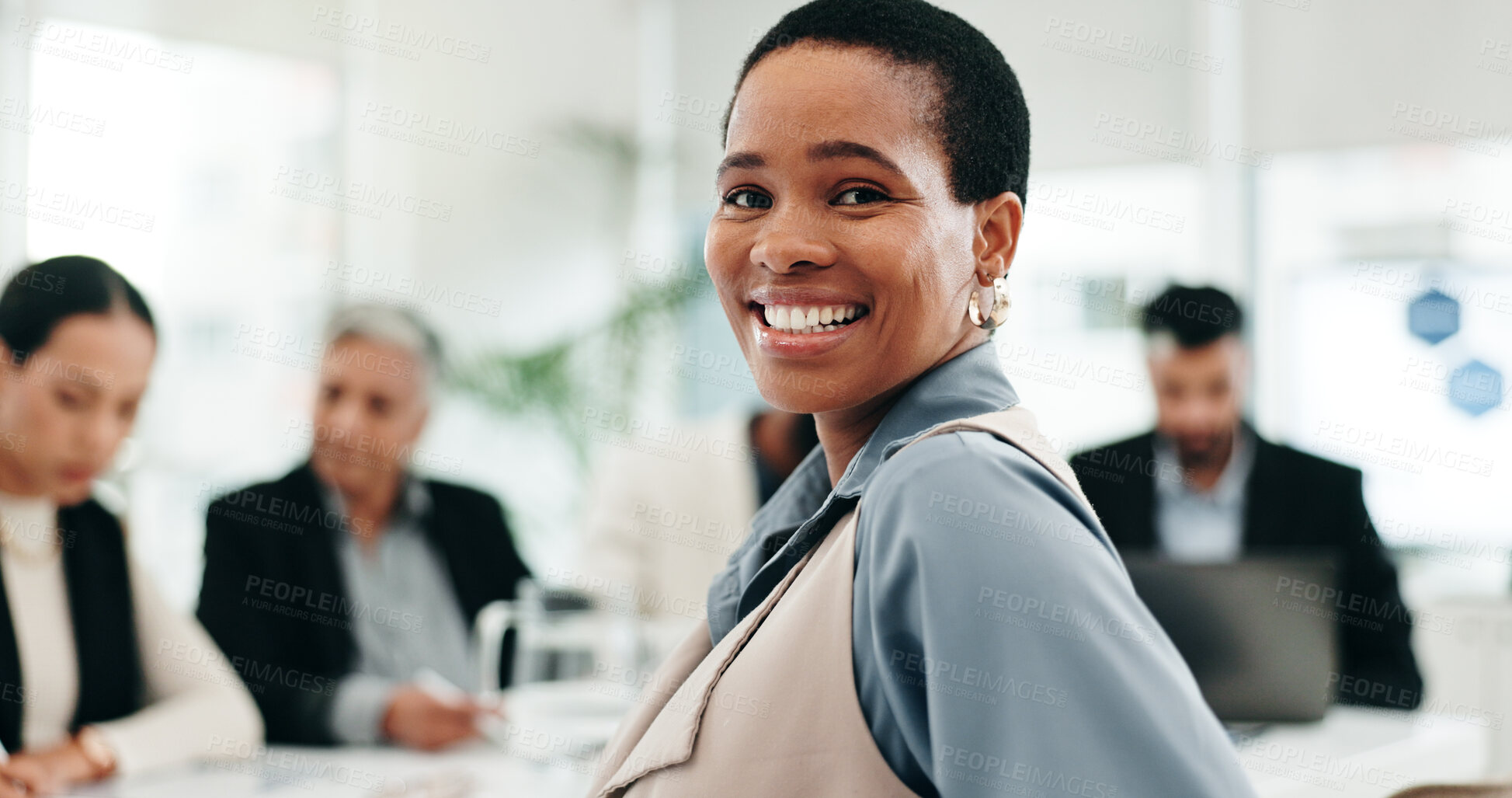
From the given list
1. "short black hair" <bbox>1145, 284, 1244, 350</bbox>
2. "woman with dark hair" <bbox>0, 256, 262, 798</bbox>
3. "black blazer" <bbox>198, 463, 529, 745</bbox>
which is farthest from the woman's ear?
"short black hair" <bbox>1145, 284, 1244, 350</bbox>

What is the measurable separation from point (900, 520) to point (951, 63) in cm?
35

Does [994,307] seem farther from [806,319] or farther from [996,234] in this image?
[806,319]

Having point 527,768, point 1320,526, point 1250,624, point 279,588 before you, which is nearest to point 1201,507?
point 1320,526

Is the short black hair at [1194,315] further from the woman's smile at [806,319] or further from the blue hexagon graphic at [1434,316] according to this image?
the woman's smile at [806,319]

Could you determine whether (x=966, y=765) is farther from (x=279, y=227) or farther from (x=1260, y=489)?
(x=279, y=227)

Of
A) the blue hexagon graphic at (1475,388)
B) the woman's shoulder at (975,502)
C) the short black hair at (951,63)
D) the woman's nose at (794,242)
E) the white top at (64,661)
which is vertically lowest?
the white top at (64,661)

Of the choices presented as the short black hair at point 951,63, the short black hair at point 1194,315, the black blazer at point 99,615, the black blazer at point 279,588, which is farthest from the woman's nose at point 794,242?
the short black hair at point 1194,315

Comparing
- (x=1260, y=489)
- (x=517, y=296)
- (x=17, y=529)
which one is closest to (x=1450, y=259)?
(x=1260, y=489)

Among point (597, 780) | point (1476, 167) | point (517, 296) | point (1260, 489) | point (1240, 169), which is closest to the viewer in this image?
point (597, 780)

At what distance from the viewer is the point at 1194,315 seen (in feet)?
9.61

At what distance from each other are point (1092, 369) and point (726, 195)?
392 cm

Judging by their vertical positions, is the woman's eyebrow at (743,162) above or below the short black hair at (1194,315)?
above

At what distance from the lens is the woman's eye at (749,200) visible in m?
0.90

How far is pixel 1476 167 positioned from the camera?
13.2 ft
